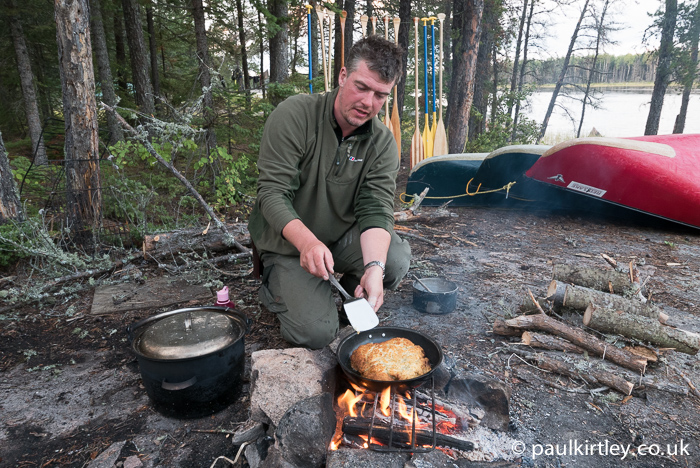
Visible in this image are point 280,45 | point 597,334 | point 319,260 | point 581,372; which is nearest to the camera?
point 319,260

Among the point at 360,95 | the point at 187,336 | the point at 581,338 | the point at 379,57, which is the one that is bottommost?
the point at 581,338

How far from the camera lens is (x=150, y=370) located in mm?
2037

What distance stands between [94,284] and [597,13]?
21021mm

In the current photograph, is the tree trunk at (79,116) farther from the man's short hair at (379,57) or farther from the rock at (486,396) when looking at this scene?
the rock at (486,396)

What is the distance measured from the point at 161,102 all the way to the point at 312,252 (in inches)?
435

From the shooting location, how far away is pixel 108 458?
76.3 inches

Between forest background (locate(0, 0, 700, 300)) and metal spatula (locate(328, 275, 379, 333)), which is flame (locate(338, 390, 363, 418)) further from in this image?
forest background (locate(0, 0, 700, 300))

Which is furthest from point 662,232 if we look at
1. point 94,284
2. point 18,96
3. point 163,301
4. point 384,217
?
point 18,96

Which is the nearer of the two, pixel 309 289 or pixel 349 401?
pixel 349 401

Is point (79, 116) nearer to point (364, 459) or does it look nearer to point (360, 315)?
point (360, 315)

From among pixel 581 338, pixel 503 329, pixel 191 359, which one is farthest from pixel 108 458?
pixel 581 338

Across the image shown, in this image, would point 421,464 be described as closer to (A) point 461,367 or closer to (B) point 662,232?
(A) point 461,367

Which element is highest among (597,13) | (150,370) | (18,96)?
(597,13)

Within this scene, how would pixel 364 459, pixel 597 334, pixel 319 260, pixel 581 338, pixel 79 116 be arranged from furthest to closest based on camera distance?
pixel 79 116 → pixel 597 334 → pixel 581 338 → pixel 319 260 → pixel 364 459
